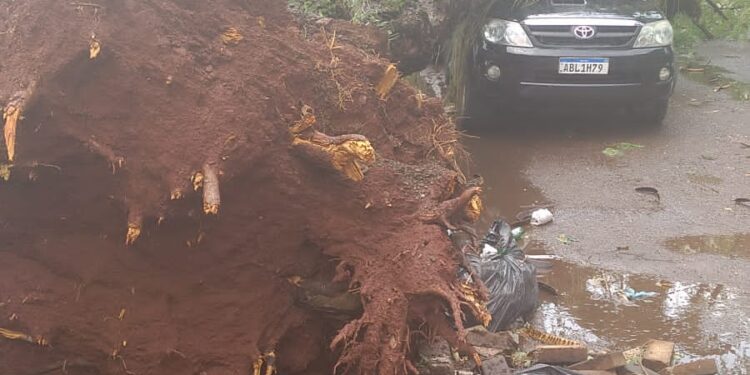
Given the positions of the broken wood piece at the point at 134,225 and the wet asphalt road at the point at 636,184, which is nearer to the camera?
the broken wood piece at the point at 134,225

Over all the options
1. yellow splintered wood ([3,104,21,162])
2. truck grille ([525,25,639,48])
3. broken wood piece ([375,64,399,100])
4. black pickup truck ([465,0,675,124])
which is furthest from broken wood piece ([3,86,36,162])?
truck grille ([525,25,639,48])

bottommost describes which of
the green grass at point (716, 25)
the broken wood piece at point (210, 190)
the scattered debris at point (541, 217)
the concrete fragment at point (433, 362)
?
the green grass at point (716, 25)

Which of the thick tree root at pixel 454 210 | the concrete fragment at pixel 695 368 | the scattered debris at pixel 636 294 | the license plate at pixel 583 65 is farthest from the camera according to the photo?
the license plate at pixel 583 65

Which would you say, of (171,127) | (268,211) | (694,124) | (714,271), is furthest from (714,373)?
(694,124)

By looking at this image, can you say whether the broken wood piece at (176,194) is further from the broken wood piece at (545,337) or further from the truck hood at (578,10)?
the truck hood at (578,10)

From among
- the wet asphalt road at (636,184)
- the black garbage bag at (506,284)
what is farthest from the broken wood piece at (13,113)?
the wet asphalt road at (636,184)

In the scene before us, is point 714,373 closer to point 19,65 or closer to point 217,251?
point 217,251

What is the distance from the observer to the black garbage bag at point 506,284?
446 cm

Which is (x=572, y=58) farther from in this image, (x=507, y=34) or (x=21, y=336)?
(x=21, y=336)

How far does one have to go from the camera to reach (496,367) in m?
3.75

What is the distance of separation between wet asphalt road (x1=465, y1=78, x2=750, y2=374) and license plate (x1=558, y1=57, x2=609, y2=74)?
77 centimetres

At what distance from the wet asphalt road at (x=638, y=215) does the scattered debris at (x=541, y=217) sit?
0.05 m

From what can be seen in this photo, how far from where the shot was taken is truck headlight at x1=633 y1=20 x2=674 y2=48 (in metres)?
7.69

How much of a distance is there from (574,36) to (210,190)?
553cm
